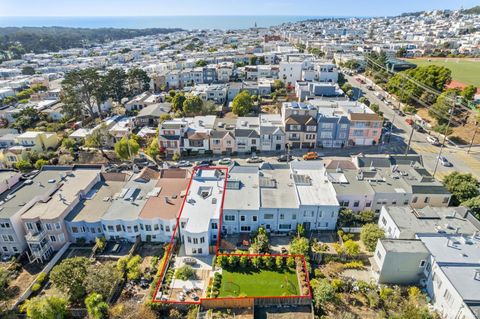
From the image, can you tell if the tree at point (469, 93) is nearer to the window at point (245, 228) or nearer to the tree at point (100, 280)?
the window at point (245, 228)

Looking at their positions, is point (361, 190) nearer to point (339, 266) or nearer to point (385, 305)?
point (339, 266)

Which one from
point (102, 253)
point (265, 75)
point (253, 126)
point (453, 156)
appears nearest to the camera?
point (102, 253)

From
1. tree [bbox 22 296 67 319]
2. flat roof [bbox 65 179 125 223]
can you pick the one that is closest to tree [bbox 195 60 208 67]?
flat roof [bbox 65 179 125 223]

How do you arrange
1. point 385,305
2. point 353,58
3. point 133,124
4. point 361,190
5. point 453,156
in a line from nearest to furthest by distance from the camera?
point 385,305 < point 361,190 < point 453,156 < point 133,124 < point 353,58

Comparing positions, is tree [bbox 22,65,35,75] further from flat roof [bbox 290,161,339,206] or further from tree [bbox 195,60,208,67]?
flat roof [bbox 290,161,339,206]

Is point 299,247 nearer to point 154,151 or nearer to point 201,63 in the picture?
point 154,151

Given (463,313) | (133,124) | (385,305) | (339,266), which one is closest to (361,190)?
(339,266)

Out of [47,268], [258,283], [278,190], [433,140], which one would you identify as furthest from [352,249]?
[433,140]
